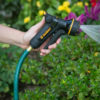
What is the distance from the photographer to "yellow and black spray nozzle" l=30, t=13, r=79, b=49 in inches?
Result: 51.5

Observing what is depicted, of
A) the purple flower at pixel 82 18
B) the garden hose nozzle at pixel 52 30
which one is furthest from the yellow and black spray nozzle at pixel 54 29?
the purple flower at pixel 82 18

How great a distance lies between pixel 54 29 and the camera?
1393 mm

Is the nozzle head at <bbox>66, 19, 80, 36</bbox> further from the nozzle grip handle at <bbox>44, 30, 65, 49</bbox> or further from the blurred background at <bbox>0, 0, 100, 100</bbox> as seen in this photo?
the blurred background at <bbox>0, 0, 100, 100</bbox>

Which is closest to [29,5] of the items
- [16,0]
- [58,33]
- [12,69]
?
[16,0]

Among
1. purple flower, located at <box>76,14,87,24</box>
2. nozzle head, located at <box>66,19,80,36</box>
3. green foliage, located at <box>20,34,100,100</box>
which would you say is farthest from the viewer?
purple flower, located at <box>76,14,87,24</box>

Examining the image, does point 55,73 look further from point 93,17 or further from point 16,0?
point 16,0

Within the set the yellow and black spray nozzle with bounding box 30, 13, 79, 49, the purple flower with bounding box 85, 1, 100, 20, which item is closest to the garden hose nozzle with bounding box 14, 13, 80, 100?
the yellow and black spray nozzle with bounding box 30, 13, 79, 49

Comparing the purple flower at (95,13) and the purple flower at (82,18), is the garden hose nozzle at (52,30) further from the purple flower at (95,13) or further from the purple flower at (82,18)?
the purple flower at (95,13)

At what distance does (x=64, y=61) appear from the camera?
149 cm

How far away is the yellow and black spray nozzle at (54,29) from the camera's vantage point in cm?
131

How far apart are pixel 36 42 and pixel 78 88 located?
50cm

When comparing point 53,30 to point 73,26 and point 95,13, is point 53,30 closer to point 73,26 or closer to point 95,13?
point 73,26

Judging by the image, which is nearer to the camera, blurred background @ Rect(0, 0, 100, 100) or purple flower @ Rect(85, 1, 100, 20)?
blurred background @ Rect(0, 0, 100, 100)

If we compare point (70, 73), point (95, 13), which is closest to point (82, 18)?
point (95, 13)
